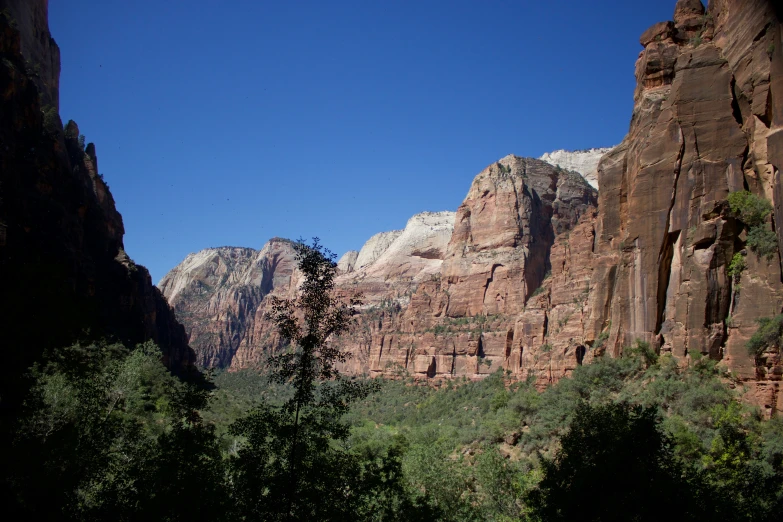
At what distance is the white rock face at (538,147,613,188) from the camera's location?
152 m

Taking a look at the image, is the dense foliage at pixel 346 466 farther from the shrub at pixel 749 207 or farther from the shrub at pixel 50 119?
the shrub at pixel 50 119

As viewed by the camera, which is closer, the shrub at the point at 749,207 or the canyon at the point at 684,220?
the canyon at the point at 684,220

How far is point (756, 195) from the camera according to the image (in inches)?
1011

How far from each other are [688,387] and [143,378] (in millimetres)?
36447

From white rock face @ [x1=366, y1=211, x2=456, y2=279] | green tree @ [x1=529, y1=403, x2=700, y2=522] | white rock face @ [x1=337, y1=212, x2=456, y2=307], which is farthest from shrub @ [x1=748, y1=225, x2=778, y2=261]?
white rock face @ [x1=366, y1=211, x2=456, y2=279]

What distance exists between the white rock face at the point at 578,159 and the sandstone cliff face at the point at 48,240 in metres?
119

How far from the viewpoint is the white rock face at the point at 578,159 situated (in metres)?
152

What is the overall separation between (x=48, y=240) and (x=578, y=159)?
147 meters

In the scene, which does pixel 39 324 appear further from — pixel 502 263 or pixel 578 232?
pixel 502 263

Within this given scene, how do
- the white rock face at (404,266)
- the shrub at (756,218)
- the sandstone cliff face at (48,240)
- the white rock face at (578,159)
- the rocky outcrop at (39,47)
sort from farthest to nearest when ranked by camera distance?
the white rock face at (578,159) < the white rock face at (404,266) < the rocky outcrop at (39,47) < the shrub at (756,218) < the sandstone cliff face at (48,240)

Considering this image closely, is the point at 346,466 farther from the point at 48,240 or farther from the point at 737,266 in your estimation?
the point at 48,240

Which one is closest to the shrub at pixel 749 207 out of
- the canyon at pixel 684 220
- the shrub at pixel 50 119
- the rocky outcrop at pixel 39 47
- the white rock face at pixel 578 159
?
the canyon at pixel 684 220

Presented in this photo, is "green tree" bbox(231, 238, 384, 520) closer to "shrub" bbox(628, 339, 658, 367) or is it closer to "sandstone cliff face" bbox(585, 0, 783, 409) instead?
"sandstone cliff face" bbox(585, 0, 783, 409)

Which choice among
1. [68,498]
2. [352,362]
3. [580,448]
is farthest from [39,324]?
[352,362]
